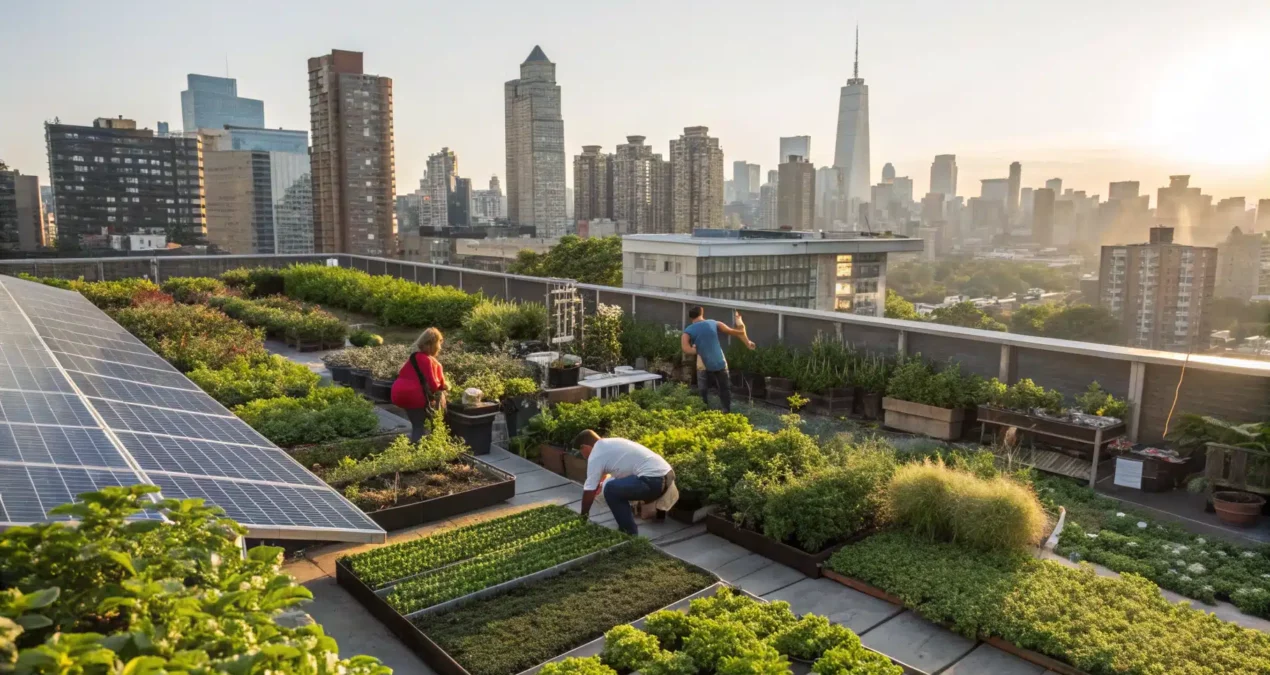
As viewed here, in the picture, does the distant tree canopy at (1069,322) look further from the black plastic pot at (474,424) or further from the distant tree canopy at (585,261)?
the distant tree canopy at (585,261)

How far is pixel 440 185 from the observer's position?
142 meters

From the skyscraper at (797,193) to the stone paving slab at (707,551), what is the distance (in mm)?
70272

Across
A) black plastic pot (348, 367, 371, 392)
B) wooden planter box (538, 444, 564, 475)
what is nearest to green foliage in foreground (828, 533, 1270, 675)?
wooden planter box (538, 444, 564, 475)

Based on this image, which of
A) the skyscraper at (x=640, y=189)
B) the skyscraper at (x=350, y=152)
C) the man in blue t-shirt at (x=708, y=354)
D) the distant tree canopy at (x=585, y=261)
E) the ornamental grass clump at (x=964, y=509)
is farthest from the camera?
the skyscraper at (x=640, y=189)

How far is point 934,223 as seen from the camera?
205ft

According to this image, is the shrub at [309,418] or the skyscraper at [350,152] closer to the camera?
the shrub at [309,418]

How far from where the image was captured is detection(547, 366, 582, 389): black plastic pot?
9.92 meters

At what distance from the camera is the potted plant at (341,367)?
36.2ft

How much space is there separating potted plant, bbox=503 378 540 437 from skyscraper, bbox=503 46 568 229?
356 feet

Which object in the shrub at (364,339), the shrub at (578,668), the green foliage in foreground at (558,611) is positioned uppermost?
the shrub at (364,339)

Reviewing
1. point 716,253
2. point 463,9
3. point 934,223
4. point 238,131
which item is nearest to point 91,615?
point 463,9

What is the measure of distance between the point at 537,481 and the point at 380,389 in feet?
11.7

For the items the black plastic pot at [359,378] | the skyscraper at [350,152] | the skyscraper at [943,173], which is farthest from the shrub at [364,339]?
the skyscraper at [943,173]

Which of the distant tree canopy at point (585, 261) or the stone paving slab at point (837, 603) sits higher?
the distant tree canopy at point (585, 261)
